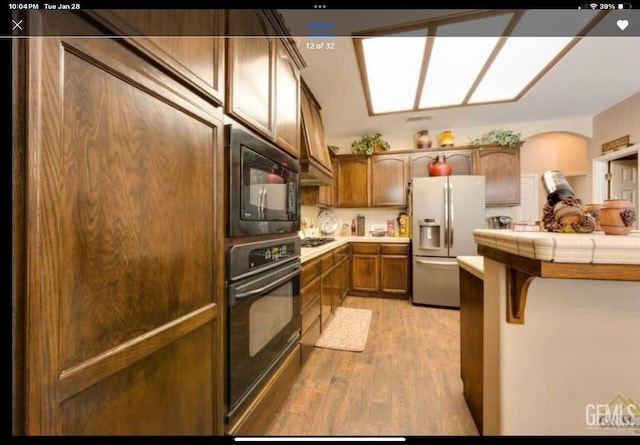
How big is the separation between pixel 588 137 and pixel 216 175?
5.02 metres

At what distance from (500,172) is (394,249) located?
1.87 meters

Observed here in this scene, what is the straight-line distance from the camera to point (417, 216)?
134 inches

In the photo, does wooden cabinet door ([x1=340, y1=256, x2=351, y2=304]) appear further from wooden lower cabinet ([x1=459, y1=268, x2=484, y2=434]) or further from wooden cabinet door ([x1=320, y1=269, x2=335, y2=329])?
wooden lower cabinet ([x1=459, y1=268, x2=484, y2=434])

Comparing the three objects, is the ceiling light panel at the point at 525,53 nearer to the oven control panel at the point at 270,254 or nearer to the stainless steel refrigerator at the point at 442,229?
the stainless steel refrigerator at the point at 442,229

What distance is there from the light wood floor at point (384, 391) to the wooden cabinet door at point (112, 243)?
2.48 ft

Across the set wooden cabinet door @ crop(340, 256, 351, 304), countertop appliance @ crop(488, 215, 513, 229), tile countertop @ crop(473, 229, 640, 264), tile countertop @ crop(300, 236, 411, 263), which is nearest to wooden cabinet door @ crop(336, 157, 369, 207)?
tile countertop @ crop(300, 236, 411, 263)

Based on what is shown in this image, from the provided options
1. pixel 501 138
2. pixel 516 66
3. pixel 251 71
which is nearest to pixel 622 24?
pixel 516 66

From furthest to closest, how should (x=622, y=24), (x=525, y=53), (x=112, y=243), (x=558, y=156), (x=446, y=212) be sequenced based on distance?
(x=558, y=156) < (x=446, y=212) < (x=525, y=53) < (x=622, y=24) < (x=112, y=243)

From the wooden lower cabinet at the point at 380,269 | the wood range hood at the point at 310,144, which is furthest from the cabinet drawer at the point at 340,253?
the wood range hood at the point at 310,144

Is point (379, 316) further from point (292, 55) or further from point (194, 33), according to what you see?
point (194, 33)

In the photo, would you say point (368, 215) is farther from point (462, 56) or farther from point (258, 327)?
point (258, 327)

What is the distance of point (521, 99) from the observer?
2.98m

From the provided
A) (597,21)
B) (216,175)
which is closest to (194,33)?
(216,175)
